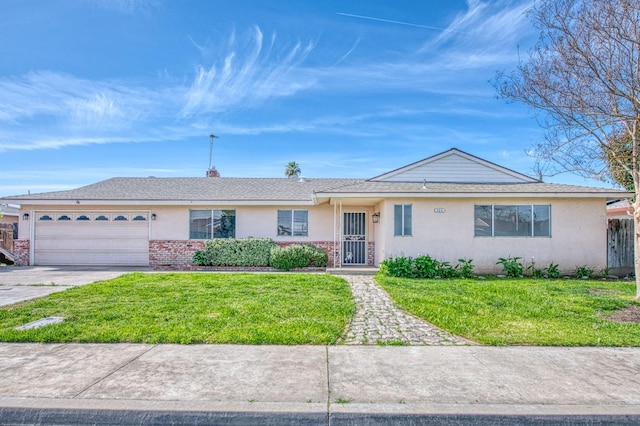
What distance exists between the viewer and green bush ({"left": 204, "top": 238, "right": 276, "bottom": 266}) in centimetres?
1437

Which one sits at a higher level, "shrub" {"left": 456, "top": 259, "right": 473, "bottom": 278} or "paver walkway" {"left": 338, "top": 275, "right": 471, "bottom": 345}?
"shrub" {"left": 456, "top": 259, "right": 473, "bottom": 278}

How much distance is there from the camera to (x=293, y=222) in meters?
15.3

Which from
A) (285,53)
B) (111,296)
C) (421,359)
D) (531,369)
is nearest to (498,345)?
(531,369)

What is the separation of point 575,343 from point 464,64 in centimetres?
907

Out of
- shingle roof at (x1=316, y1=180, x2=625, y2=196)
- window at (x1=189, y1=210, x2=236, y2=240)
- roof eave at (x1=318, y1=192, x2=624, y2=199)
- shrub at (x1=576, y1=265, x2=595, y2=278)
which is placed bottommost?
shrub at (x1=576, y1=265, x2=595, y2=278)

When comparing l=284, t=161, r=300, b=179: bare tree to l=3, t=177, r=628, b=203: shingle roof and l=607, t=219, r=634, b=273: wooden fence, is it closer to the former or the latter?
l=3, t=177, r=628, b=203: shingle roof

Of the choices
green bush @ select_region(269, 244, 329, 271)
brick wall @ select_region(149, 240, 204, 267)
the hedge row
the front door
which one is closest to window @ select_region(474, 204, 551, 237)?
the front door

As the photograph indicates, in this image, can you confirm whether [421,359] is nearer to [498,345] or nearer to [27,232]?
[498,345]

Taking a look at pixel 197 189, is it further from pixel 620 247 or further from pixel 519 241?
pixel 620 247

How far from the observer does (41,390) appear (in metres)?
3.68

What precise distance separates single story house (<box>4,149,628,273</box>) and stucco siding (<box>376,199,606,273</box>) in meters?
0.03

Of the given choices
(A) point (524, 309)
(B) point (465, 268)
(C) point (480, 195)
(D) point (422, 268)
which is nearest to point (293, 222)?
(D) point (422, 268)

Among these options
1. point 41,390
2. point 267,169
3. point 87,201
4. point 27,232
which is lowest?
point 41,390

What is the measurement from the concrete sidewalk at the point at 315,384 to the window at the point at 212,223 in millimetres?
10383
